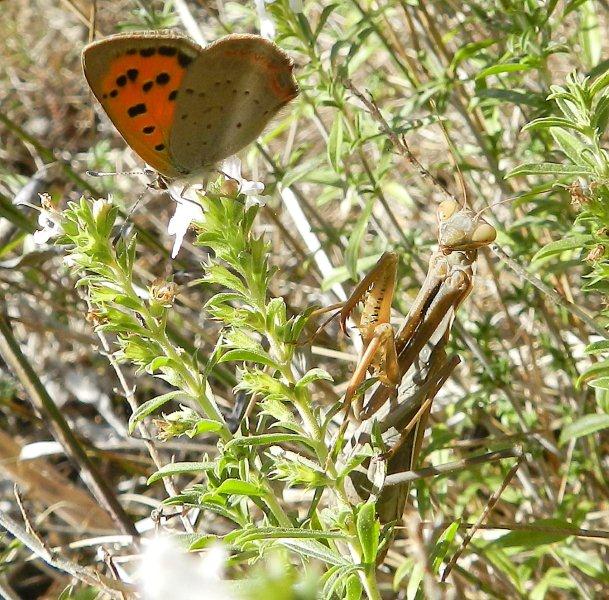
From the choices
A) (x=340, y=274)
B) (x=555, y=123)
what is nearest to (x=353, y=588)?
(x=555, y=123)

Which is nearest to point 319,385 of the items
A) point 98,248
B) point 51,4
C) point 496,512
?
point 496,512

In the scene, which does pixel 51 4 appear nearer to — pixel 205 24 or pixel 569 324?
pixel 205 24

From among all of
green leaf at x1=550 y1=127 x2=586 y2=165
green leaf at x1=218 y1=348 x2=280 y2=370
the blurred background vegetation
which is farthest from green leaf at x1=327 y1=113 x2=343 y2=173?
green leaf at x1=218 y1=348 x2=280 y2=370

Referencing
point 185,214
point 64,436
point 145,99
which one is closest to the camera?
point 185,214

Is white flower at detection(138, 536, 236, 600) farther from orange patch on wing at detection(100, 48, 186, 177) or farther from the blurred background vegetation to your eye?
orange patch on wing at detection(100, 48, 186, 177)

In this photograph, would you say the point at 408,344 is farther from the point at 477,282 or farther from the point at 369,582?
the point at 477,282

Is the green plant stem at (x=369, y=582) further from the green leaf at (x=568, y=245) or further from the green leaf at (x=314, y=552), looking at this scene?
the green leaf at (x=568, y=245)
